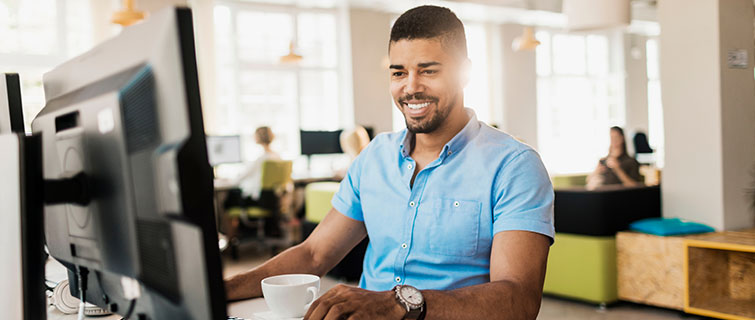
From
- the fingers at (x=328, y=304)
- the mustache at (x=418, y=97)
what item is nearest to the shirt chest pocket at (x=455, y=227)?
the mustache at (x=418, y=97)

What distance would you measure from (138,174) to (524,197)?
0.86 meters

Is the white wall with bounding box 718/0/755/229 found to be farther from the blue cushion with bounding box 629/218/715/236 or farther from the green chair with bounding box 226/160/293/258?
the green chair with bounding box 226/160/293/258

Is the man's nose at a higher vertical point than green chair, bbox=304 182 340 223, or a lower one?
higher

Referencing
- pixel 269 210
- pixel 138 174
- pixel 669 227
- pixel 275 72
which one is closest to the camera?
pixel 138 174

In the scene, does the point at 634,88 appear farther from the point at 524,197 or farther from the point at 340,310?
the point at 340,310

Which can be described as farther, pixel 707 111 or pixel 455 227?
pixel 707 111

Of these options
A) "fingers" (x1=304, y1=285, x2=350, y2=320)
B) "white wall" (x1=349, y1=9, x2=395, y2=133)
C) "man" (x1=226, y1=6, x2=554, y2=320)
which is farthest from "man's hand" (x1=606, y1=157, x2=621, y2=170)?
"fingers" (x1=304, y1=285, x2=350, y2=320)

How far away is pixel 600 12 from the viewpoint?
13.9 ft

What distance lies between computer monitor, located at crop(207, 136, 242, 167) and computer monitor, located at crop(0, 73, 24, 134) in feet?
19.0

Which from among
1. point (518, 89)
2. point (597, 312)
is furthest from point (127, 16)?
point (518, 89)

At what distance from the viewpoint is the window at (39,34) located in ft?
23.1

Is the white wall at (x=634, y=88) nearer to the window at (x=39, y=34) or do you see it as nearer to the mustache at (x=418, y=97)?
the window at (x=39, y=34)

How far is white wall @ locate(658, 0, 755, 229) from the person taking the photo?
3.99 meters

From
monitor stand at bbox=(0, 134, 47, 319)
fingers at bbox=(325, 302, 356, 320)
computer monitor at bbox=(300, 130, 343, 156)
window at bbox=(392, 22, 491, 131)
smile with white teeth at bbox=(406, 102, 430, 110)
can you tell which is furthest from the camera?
window at bbox=(392, 22, 491, 131)
